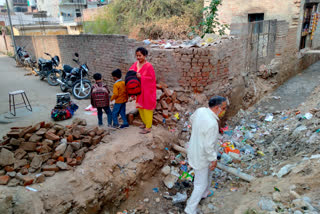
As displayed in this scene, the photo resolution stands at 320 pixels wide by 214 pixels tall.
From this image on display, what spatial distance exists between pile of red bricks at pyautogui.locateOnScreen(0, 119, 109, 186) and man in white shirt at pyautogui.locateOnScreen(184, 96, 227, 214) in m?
1.79

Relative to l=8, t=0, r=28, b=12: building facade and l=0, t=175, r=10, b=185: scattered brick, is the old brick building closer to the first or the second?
l=0, t=175, r=10, b=185: scattered brick

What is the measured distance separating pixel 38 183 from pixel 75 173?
487mm

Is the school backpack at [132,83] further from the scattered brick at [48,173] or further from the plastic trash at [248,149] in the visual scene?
the plastic trash at [248,149]

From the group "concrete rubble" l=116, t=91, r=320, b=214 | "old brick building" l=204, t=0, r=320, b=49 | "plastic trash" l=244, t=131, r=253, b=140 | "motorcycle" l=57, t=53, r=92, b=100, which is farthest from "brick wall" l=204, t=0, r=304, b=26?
"motorcycle" l=57, t=53, r=92, b=100

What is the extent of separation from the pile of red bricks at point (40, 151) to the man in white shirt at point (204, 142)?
1.79 m

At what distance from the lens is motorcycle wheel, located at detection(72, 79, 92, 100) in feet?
22.2

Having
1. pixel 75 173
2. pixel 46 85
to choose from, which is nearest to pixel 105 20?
pixel 46 85

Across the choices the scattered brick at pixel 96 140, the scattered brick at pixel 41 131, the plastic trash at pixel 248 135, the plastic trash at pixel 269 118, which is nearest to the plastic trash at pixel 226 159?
the plastic trash at pixel 248 135

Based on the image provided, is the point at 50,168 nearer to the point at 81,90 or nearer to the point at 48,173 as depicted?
the point at 48,173

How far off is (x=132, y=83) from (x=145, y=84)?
0.23 meters

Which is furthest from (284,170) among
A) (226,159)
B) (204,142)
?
(204,142)

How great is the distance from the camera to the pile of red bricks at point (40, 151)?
3285mm

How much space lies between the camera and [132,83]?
4137 mm

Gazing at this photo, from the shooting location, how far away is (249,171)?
4.08m
